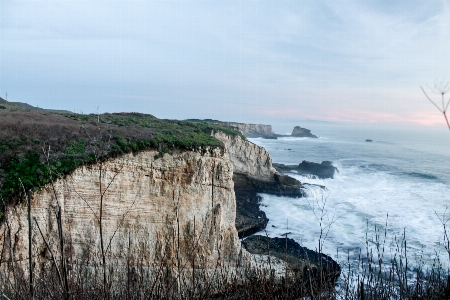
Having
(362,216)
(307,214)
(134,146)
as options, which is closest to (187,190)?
(134,146)

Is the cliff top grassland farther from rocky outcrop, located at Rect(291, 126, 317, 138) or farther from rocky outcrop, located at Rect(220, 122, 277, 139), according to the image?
rocky outcrop, located at Rect(291, 126, 317, 138)

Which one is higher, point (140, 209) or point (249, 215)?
point (140, 209)

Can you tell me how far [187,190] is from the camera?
13.4 m

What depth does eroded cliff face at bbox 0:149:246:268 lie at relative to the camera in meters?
9.97

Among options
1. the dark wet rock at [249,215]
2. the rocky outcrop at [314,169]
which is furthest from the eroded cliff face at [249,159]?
the rocky outcrop at [314,169]

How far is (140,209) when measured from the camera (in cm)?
1196

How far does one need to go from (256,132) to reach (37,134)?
75.7 m

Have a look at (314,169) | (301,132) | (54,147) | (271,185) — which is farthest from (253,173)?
(301,132)

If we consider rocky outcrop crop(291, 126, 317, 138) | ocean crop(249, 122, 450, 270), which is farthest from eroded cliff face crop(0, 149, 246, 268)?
rocky outcrop crop(291, 126, 317, 138)

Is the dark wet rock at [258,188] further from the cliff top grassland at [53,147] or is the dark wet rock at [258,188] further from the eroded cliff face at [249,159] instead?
the cliff top grassland at [53,147]

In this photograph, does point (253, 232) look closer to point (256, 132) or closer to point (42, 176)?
point (42, 176)

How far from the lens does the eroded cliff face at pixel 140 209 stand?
9.97m

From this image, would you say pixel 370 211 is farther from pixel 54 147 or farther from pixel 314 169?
pixel 54 147

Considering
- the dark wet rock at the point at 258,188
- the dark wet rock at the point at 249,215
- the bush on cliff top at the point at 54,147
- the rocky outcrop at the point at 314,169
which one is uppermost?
the bush on cliff top at the point at 54,147
